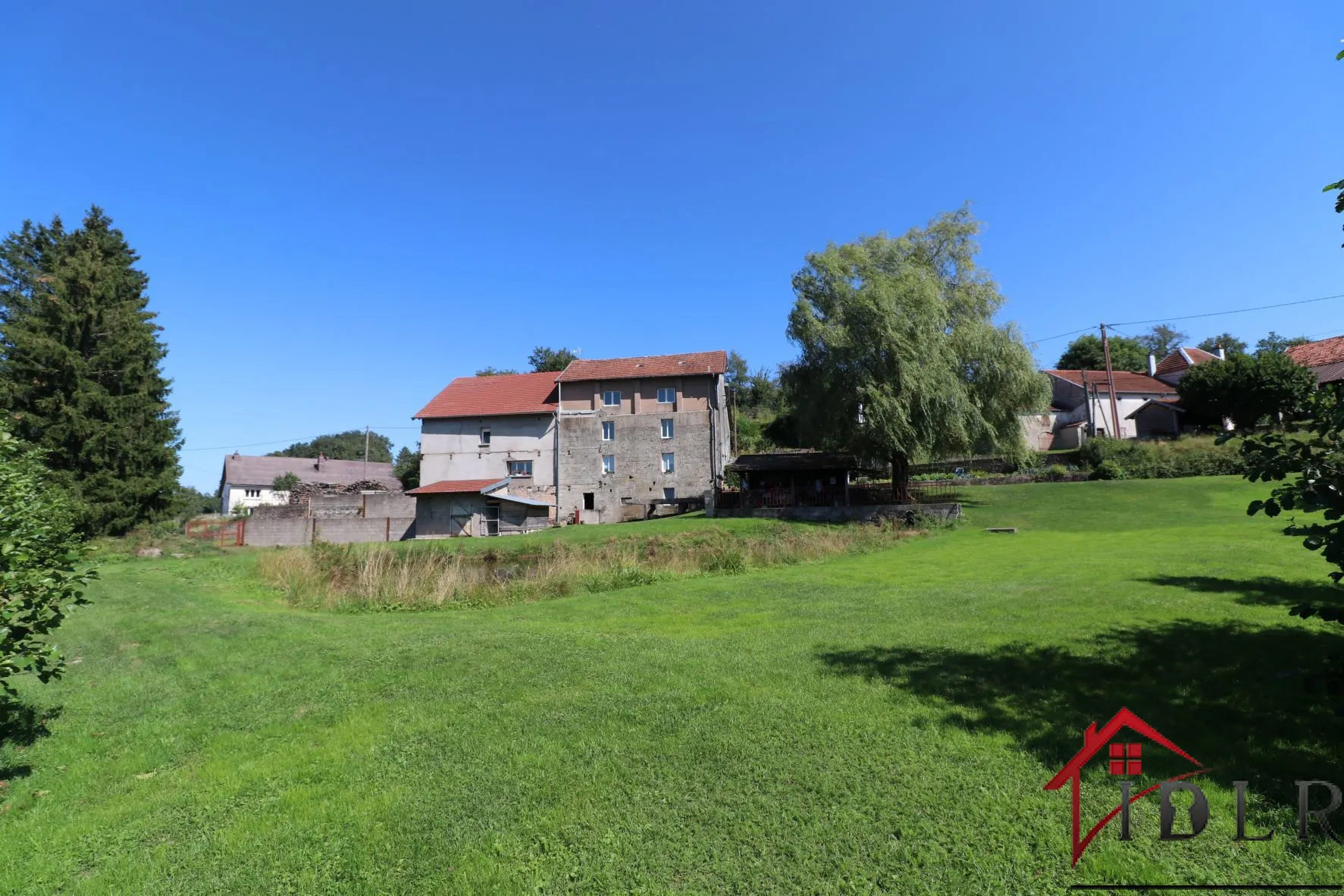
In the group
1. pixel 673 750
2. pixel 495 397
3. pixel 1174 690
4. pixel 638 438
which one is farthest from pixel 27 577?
pixel 495 397

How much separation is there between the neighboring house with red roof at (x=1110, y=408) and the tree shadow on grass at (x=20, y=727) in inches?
2072

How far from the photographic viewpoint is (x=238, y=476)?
2729 inches

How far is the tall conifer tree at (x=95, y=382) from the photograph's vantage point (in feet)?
95.5

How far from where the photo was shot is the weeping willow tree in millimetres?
29750

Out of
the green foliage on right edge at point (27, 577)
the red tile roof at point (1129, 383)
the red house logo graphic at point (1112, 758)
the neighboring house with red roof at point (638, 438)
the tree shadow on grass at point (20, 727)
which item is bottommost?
the tree shadow on grass at point (20, 727)

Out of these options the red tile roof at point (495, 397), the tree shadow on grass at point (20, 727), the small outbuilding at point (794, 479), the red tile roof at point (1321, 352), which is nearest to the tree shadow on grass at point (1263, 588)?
the tree shadow on grass at point (20, 727)

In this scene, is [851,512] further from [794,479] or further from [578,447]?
[578,447]

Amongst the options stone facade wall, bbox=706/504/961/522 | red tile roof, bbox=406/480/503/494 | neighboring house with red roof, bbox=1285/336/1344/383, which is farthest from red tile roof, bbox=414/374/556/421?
neighboring house with red roof, bbox=1285/336/1344/383

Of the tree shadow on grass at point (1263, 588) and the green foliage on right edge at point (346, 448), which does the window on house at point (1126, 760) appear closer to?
the tree shadow on grass at point (1263, 588)

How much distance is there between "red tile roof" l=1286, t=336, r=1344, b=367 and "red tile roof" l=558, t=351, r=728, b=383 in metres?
43.4

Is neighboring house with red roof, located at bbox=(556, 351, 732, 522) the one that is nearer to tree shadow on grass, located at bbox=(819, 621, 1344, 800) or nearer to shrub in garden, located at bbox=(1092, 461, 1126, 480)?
shrub in garden, located at bbox=(1092, 461, 1126, 480)

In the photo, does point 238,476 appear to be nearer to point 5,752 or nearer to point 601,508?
point 601,508

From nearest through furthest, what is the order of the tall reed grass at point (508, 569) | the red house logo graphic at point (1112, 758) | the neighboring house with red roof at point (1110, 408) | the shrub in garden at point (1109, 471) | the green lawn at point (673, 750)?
the green lawn at point (673, 750)
the red house logo graphic at point (1112, 758)
the tall reed grass at point (508, 569)
the shrub in garden at point (1109, 471)
the neighboring house with red roof at point (1110, 408)

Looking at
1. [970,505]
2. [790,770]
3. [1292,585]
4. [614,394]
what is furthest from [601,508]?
[790,770]
